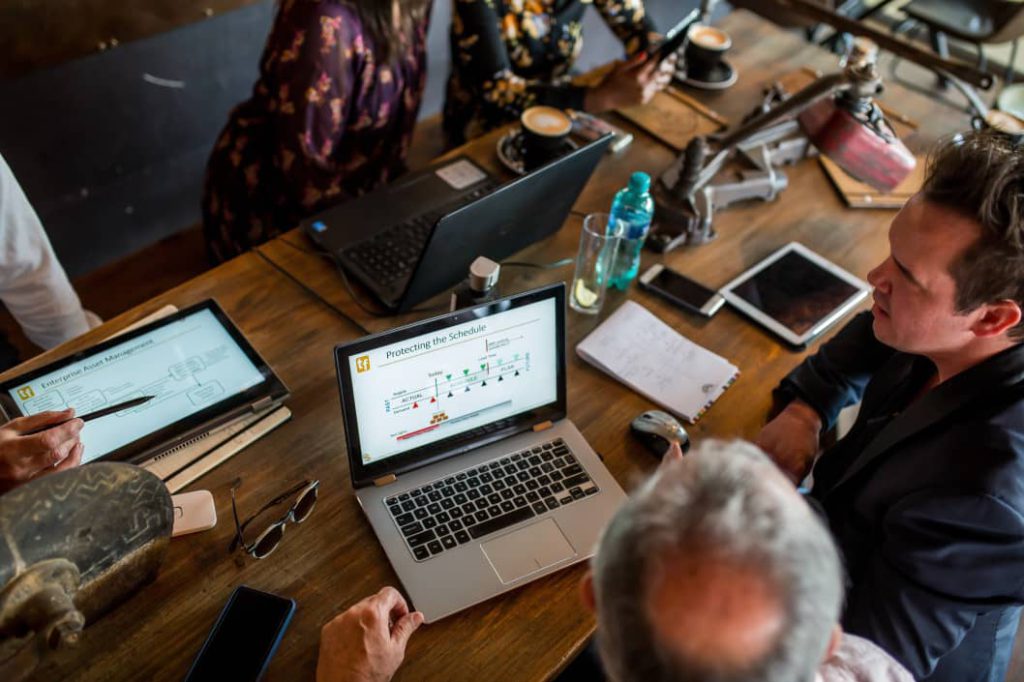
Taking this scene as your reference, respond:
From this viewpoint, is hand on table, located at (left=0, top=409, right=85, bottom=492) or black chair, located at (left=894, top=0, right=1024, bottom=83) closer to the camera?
hand on table, located at (left=0, top=409, right=85, bottom=492)

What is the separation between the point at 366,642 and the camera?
0.88 m

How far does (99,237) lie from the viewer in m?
2.38

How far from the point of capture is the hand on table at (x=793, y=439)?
4.21 ft

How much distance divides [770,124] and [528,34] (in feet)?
2.83

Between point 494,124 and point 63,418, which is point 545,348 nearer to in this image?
point 63,418

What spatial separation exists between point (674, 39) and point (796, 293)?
65 centimetres

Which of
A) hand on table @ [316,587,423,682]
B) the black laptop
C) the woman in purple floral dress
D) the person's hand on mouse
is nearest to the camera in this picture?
hand on table @ [316,587,423,682]

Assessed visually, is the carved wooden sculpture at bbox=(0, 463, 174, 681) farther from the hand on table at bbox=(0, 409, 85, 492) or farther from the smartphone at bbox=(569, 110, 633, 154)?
the smartphone at bbox=(569, 110, 633, 154)

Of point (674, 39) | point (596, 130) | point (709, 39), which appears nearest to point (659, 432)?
point (596, 130)

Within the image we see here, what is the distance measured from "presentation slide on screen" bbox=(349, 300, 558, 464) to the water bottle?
38 cm

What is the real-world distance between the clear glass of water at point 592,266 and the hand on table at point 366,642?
70 cm

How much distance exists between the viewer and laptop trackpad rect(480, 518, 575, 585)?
1.03 meters

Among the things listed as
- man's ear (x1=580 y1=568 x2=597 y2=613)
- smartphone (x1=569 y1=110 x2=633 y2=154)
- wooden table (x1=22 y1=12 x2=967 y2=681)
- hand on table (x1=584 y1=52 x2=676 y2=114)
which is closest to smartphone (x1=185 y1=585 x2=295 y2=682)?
wooden table (x1=22 y1=12 x2=967 y2=681)

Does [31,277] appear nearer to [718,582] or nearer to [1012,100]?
[718,582]
